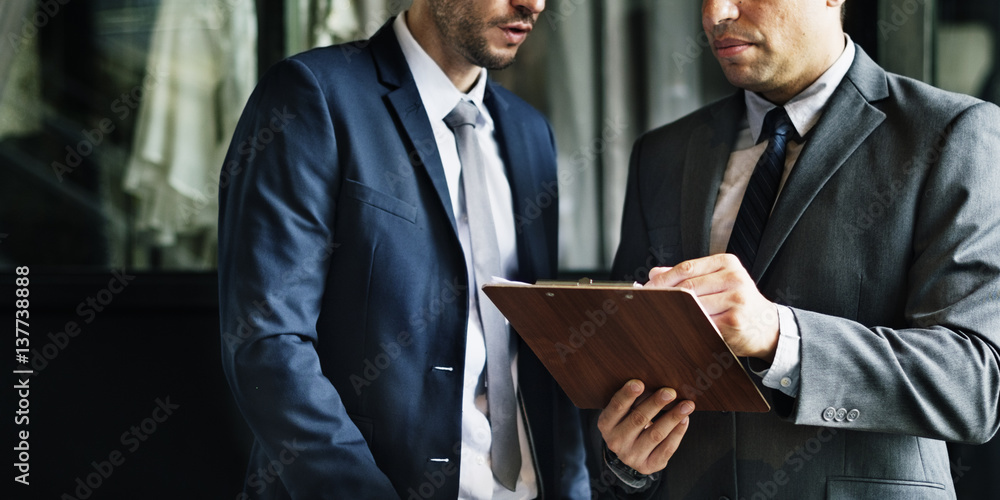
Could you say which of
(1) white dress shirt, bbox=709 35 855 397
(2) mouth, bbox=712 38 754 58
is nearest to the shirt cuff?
(1) white dress shirt, bbox=709 35 855 397

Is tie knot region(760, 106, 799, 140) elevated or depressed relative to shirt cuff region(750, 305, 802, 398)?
elevated

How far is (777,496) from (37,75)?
117 inches

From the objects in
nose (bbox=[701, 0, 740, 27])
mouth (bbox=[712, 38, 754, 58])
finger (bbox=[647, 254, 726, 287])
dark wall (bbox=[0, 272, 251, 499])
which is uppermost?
nose (bbox=[701, 0, 740, 27])

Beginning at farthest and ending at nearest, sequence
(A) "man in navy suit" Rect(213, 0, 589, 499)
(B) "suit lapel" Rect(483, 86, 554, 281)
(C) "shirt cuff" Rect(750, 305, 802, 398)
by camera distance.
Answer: (B) "suit lapel" Rect(483, 86, 554, 281)
(A) "man in navy suit" Rect(213, 0, 589, 499)
(C) "shirt cuff" Rect(750, 305, 802, 398)

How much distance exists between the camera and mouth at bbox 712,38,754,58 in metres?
1.69

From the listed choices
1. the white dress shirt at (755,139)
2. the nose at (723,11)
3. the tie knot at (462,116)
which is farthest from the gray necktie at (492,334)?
the nose at (723,11)

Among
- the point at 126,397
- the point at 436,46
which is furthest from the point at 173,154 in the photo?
the point at 436,46

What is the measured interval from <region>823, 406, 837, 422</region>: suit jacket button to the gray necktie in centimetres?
72

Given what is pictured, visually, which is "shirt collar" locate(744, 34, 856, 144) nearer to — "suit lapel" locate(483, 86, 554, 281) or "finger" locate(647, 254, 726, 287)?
"finger" locate(647, 254, 726, 287)

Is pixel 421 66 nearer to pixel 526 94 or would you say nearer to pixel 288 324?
pixel 288 324

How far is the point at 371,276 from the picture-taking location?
1.72m

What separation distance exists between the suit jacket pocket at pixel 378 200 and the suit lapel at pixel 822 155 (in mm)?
729

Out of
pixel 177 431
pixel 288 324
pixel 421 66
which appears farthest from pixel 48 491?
pixel 421 66

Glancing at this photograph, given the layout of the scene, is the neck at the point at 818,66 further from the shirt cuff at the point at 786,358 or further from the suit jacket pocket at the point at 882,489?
the suit jacket pocket at the point at 882,489
